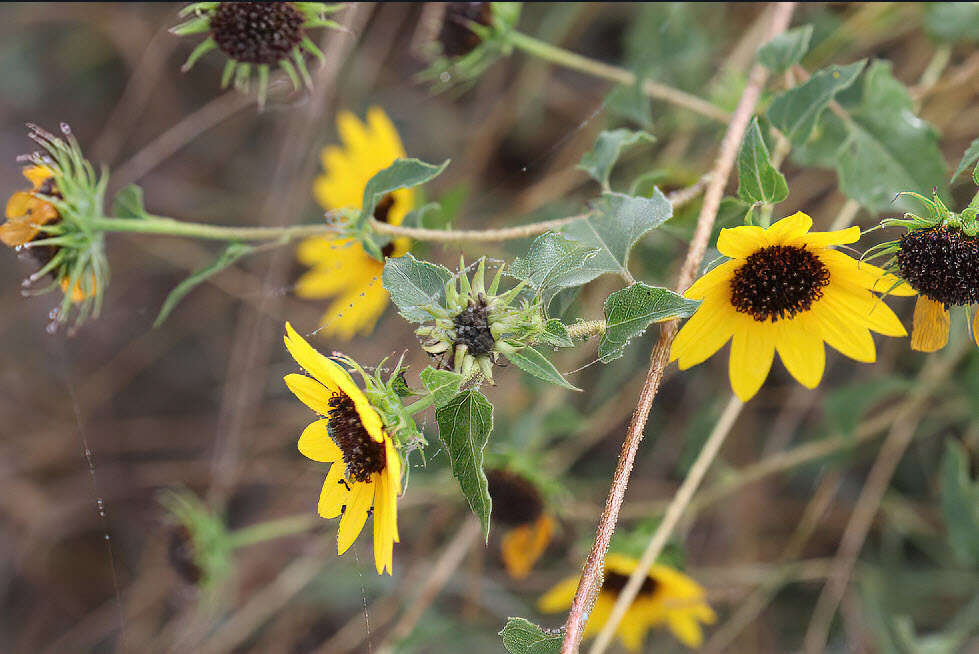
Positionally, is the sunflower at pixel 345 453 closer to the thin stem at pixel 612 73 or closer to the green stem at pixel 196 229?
the green stem at pixel 196 229

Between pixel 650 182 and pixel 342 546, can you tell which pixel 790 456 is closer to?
pixel 650 182

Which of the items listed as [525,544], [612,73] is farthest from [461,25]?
[525,544]

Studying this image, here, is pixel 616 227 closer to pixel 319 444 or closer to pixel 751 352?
pixel 751 352

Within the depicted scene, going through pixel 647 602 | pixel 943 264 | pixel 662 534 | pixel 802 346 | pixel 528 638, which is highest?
pixel 943 264

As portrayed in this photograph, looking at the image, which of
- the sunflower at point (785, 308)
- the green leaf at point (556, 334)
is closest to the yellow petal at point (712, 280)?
the sunflower at point (785, 308)

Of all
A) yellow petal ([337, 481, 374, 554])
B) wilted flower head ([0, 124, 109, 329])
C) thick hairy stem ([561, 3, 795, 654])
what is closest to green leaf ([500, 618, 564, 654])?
thick hairy stem ([561, 3, 795, 654])

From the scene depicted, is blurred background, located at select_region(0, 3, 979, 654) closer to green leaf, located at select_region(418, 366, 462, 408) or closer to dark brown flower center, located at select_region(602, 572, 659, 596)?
dark brown flower center, located at select_region(602, 572, 659, 596)
